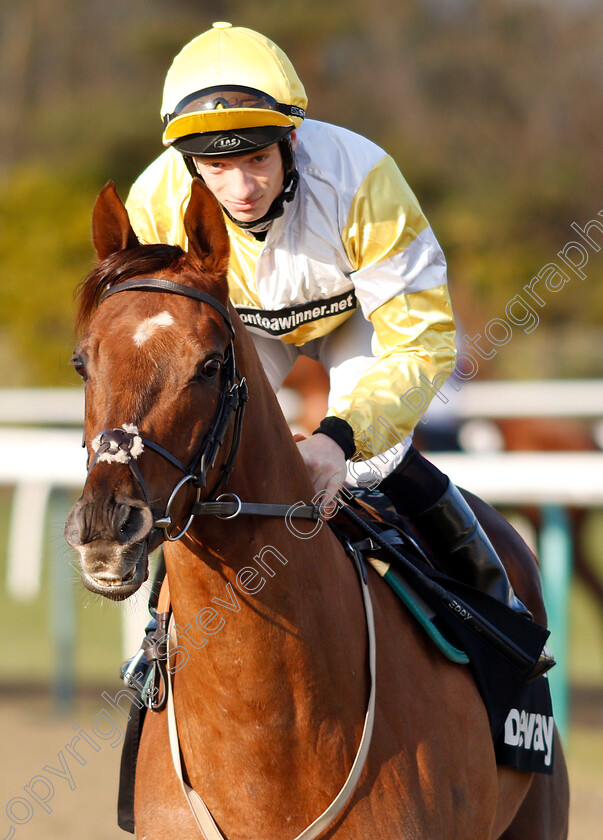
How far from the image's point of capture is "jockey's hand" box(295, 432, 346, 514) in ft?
8.23

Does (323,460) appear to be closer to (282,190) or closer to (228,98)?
(282,190)

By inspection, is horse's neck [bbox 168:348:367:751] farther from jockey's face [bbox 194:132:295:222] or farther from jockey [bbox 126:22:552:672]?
jockey's face [bbox 194:132:295:222]

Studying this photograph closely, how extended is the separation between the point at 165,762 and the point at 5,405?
8.31 meters

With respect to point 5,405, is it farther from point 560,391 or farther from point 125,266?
point 125,266

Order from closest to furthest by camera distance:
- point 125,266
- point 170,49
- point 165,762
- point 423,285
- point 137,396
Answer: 1. point 137,396
2. point 125,266
3. point 165,762
4. point 423,285
5. point 170,49

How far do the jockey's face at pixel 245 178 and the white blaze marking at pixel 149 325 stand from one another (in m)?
0.65

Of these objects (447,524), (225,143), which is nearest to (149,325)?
(225,143)

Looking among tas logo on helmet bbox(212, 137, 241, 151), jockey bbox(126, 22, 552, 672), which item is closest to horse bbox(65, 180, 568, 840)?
jockey bbox(126, 22, 552, 672)

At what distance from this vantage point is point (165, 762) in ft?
8.43

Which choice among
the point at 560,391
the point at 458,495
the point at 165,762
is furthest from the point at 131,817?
the point at 560,391

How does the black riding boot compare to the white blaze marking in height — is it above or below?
below

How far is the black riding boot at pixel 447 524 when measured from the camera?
3.17 m

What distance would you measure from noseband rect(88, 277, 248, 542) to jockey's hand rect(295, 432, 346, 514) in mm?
277

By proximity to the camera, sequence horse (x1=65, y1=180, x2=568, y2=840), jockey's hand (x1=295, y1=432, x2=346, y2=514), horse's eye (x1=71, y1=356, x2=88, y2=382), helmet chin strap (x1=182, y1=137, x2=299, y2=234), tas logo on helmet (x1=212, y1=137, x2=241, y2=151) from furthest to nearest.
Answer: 1. helmet chin strap (x1=182, y1=137, x2=299, y2=234)
2. tas logo on helmet (x1=212, y1=137, x2=241, y2=151)
3. jockey's hand (x1=295, y1=432, x2=346, y2=514)
4. horse's eye (x1=71, y1=356, x2=88, y2=382)
5. horse (x1=65, y1=180, x2=568, y2=840)
